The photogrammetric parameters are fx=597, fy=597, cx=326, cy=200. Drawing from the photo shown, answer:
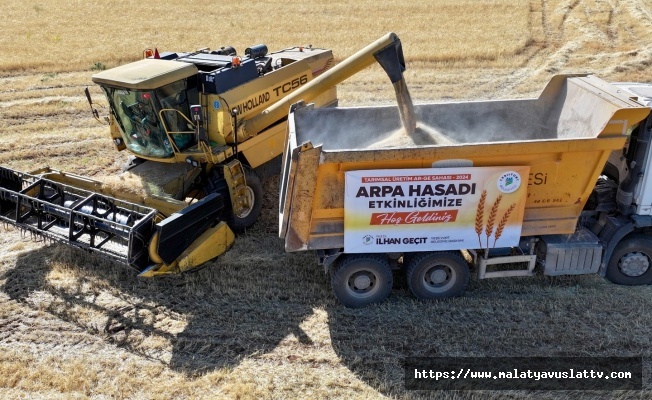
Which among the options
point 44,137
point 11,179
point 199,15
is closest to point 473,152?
point 11,179

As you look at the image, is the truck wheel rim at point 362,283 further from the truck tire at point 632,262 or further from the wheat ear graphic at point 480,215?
the truck tire at point 632,262

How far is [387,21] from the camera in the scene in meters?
22.6

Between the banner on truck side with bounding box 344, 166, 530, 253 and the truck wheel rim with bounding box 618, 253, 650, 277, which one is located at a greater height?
the banner on truck side with bounding box 344, 166, 530, 253

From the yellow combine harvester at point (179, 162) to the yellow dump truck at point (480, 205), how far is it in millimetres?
1164

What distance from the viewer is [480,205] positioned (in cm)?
633

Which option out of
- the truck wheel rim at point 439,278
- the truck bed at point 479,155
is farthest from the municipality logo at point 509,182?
the truck wheel rim at point 439,278

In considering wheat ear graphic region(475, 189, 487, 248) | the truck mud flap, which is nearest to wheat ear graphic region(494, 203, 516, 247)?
wheat ear graphic region(475, 189, 487, 248)

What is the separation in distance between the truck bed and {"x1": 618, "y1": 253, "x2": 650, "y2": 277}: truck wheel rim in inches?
34.4

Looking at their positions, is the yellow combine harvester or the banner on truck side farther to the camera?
the yellow combine harvester

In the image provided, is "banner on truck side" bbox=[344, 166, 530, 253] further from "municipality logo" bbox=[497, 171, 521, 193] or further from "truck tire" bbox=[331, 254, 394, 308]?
"truck tire" bbox=[331, 254, 394, 308]

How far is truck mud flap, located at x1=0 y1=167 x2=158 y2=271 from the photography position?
660 centimetres

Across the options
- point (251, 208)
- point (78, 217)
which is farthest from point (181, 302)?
point (251, 208)

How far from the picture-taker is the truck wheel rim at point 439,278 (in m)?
6.76

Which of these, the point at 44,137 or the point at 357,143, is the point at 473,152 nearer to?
the point at 357,143
